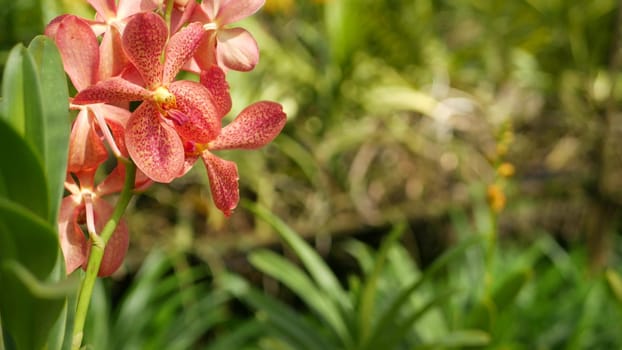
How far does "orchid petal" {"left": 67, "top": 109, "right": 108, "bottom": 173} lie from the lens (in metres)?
0.39

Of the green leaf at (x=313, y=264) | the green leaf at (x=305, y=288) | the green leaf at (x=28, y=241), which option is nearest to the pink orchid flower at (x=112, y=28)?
the green leaf at (x=28, y=241)

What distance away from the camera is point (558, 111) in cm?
257

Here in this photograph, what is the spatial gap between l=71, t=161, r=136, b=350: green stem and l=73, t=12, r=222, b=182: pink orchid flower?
0.09 feet

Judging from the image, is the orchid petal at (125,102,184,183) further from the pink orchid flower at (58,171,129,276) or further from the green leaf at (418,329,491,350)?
the green leaf at (418,329,491,350)

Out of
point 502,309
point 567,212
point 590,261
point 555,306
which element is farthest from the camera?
point 567,212

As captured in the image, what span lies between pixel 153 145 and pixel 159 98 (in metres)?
0.03

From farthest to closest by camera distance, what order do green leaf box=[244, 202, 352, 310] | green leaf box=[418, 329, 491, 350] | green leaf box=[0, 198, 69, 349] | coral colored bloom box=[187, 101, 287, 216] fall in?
green leaf box=[244, 202, 352, 310]
green leaf box=[418, 329, 491, 350]
coral colored bloom box=[187, 101, 287, 216]
green leaf box=[0, 198, 69, 349]

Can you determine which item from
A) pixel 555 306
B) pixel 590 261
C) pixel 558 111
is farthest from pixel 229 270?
pixel 558 111

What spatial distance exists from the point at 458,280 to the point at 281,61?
35.4 inches

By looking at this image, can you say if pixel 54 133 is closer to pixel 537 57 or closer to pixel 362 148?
pixel 362 148

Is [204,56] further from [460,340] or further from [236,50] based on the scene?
[460,340]

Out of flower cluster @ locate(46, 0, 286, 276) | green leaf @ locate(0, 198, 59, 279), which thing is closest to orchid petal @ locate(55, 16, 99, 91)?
flower cluster @ locate(46, 0, 286, 276)

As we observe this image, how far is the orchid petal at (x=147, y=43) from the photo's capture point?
37 centimetres

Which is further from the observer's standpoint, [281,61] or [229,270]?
[281,61]
